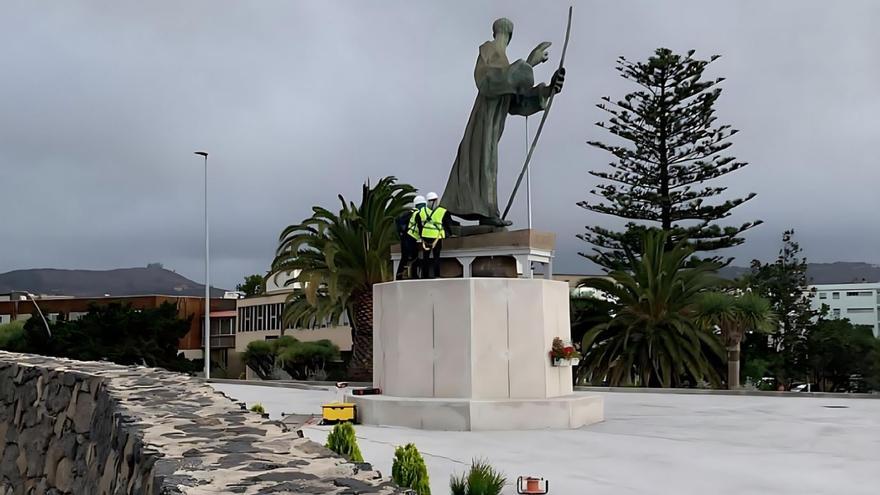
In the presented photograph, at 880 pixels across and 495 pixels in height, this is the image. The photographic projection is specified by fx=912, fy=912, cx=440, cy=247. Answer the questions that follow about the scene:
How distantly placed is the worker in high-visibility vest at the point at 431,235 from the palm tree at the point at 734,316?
10.8 metres

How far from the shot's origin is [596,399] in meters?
12.7

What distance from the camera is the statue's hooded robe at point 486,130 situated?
532 inches

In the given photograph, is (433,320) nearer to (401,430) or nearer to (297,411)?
(401,430)

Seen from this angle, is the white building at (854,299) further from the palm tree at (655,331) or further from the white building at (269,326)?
the palm tree at (655,331)

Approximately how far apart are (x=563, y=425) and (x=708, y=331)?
13108 millimetres

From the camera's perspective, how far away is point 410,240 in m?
13.1

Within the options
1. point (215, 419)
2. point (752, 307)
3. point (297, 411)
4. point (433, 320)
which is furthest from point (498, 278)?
point (752, 307)

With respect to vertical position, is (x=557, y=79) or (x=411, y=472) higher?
(x=557, y=79)

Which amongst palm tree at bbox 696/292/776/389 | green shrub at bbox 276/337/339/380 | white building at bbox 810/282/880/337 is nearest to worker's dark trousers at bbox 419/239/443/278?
palm tree at bbox 696/292/776/389

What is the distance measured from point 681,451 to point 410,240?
5.21m

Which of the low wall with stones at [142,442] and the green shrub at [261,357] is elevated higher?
the low wall with stones at [142,442]

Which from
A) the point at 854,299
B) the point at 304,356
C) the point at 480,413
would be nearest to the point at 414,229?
the point at 480,413

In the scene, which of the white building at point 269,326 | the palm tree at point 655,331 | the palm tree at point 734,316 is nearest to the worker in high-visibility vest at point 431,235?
the palm tree at point 734,316

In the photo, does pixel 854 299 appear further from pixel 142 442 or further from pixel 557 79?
pixel 142 442
